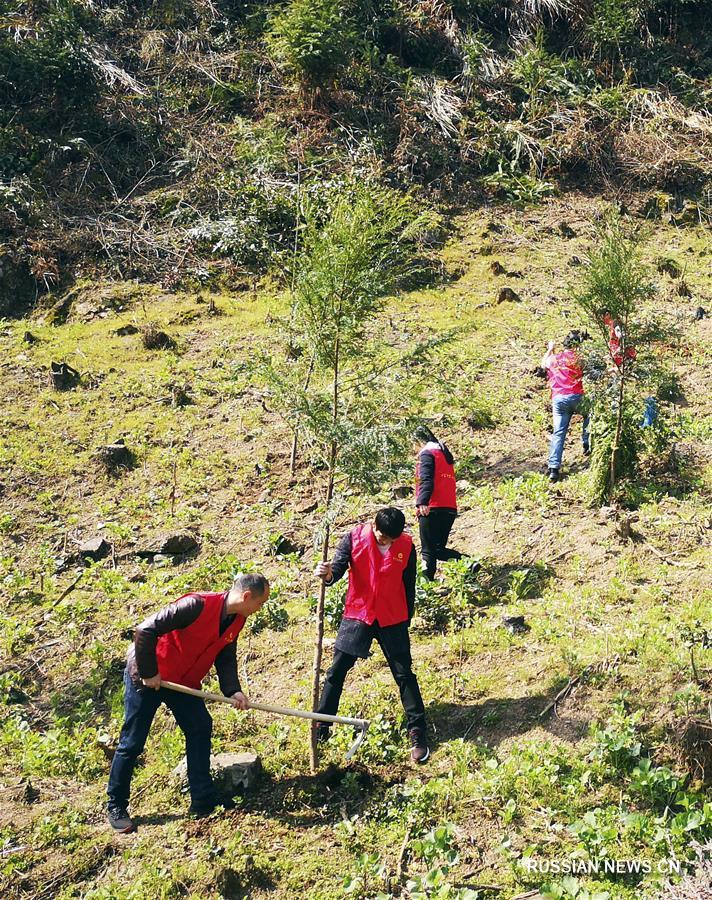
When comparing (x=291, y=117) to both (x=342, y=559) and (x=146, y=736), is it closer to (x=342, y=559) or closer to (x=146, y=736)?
(x=342, y=559)

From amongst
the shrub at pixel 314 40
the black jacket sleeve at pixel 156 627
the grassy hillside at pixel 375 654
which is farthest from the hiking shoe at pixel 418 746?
the shrub at pixel 314 40

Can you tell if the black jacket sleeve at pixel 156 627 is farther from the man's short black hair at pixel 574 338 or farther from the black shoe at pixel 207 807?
the man's short black hair at pixel 574 338

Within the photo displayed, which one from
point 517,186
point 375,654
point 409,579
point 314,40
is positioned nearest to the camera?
point 409,579

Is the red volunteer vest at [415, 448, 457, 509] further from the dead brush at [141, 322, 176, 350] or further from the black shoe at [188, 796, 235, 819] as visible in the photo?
the dead brush at [141, 322, 176, 350]

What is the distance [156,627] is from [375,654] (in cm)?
235

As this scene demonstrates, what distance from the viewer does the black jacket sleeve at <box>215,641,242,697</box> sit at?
5.05 m

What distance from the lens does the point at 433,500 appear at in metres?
7.21

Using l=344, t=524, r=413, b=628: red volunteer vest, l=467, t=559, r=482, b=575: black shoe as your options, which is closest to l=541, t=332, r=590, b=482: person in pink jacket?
l=467, t=559, r=482, b=575: black shoe

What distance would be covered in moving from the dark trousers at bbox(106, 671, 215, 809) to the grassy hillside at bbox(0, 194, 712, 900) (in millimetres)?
227

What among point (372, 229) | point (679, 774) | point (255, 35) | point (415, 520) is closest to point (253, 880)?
point (679, 774)

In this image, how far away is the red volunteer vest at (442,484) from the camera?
7.17 meters

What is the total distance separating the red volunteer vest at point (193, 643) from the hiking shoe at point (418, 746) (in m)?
1.38

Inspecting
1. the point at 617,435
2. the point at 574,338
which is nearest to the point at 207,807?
the point at 617,435

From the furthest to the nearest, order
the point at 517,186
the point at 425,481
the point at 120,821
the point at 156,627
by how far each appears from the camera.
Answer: the point at 517,186 → the point at 425,481 → the point at 120,821 → the point at 156,627
